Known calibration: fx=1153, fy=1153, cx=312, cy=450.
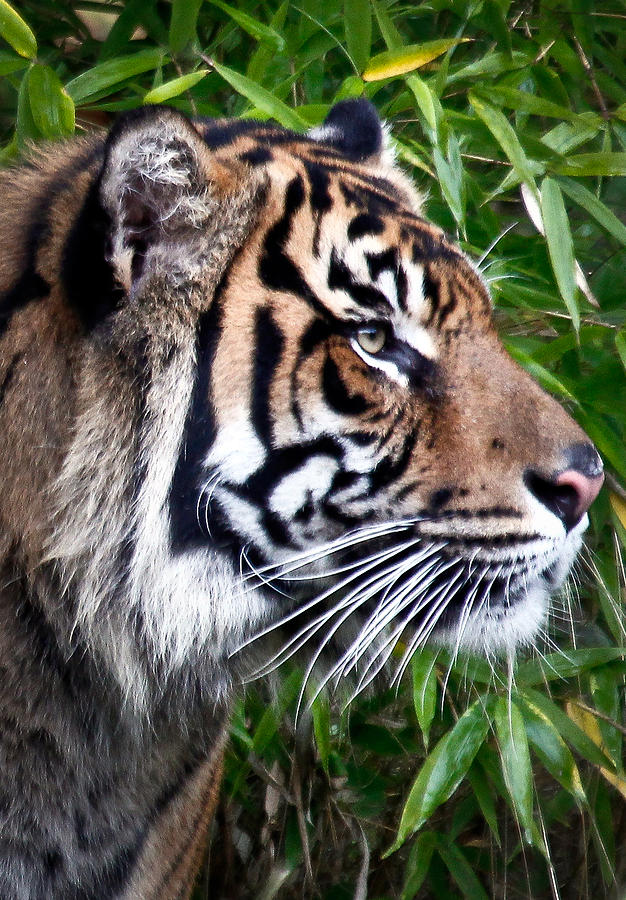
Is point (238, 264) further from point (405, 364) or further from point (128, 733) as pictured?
point (128, 733)

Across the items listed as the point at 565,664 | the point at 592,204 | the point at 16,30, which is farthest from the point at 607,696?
the point at 16,30

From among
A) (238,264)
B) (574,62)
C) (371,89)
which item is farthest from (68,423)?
(574,62)

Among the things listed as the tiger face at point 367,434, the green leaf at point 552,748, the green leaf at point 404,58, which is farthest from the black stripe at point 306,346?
the green leaf at point 552,748

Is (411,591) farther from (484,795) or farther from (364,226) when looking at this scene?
(484,795)

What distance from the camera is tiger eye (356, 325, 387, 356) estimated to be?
156 centimetres

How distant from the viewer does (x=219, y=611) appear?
5.20ft

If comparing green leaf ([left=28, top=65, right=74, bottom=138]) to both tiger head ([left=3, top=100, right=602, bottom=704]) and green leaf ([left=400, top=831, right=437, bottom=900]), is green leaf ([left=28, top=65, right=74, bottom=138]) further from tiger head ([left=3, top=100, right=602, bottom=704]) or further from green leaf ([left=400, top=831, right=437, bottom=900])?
green leaf ([left=400, top=831, right=437, bottom=900])

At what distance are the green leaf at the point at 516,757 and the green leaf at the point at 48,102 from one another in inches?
51.4

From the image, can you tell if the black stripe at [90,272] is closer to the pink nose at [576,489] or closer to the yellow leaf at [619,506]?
the pink nose at [576,489]

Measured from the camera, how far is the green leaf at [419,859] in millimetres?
2438

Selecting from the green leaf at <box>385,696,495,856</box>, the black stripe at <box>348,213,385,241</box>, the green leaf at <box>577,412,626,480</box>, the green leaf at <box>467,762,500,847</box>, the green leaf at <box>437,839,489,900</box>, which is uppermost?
the black stripe at <box>348,213,385,241</box>

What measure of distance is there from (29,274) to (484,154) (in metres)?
1.27

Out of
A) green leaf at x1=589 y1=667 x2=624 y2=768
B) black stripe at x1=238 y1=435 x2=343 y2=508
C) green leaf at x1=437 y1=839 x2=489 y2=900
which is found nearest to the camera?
black stripe at x1=238 y1=435 x2=343 y2=508

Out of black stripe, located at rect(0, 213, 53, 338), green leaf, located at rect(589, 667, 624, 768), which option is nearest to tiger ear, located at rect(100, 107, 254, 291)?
black stripe, located at rect(0, 213, 53, 338)
